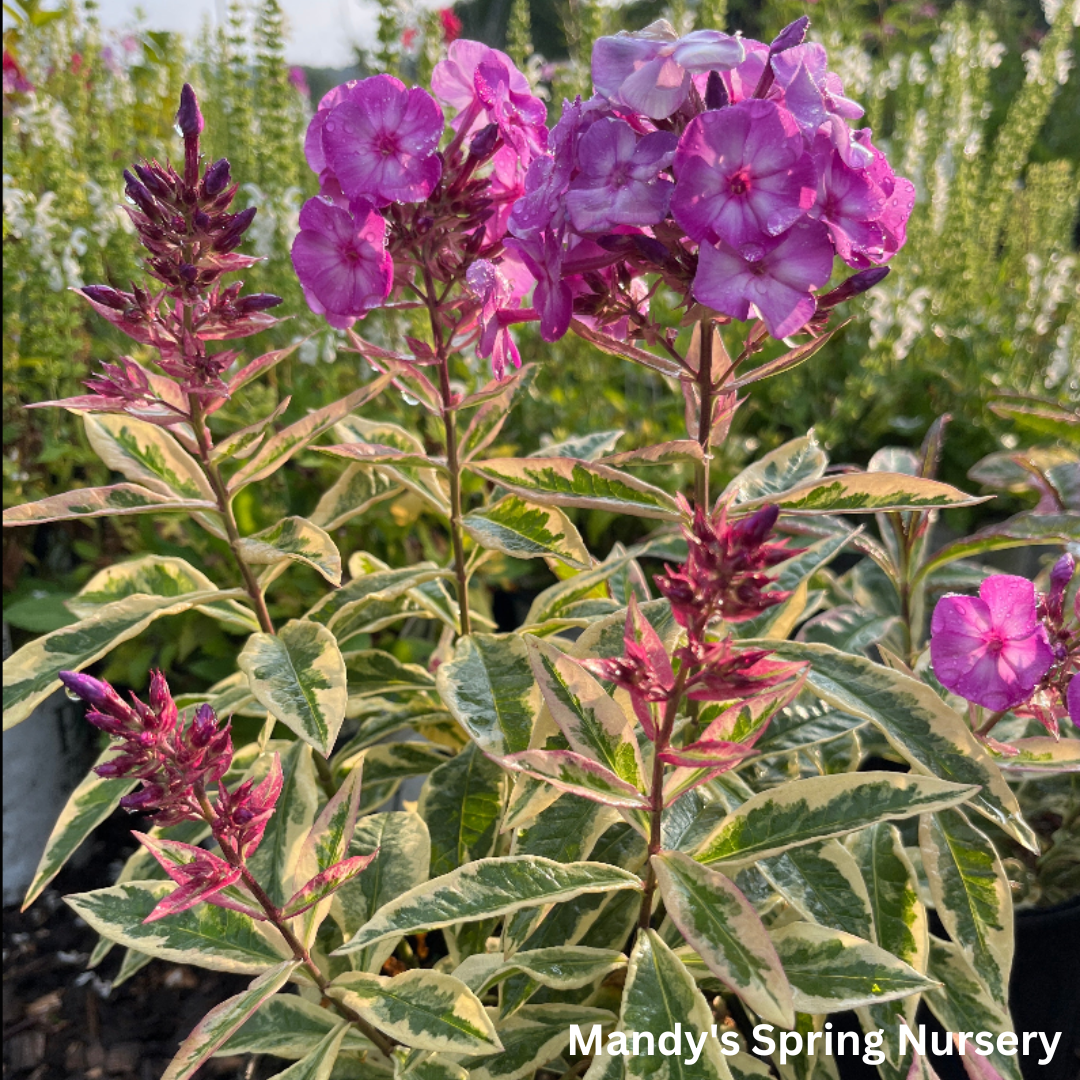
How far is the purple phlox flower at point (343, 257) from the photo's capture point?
1.02 metres

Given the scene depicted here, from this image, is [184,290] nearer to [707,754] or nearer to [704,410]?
[704,410]

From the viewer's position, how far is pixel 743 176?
810 millimetres

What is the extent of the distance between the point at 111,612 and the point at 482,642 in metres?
0.48

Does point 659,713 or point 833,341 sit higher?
point 833,341

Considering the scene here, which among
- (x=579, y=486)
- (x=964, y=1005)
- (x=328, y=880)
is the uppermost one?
(x=579, y=486)

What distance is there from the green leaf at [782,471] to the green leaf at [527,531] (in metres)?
0.22

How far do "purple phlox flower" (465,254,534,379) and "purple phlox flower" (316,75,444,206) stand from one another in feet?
0.35

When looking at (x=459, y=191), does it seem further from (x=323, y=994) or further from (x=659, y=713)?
(x=323, y=994)

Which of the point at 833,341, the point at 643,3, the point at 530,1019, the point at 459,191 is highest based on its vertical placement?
the point at 643,3

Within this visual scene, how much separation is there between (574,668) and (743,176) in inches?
19.7

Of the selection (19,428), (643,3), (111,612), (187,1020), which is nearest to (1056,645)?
(111,612)

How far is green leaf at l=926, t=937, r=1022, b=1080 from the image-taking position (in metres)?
1.16

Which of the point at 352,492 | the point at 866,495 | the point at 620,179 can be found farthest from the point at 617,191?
the point at 352,492

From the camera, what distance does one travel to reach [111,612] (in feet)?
4.00
